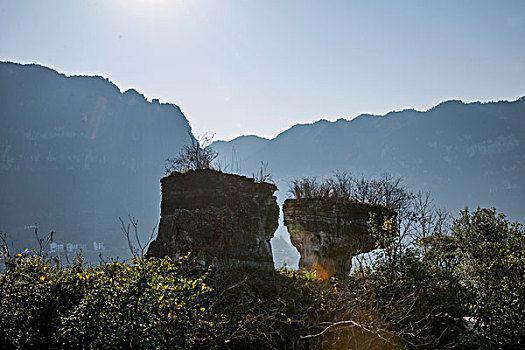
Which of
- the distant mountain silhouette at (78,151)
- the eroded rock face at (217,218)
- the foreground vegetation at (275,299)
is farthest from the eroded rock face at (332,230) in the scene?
the distant mountain silhouette at (78,151)

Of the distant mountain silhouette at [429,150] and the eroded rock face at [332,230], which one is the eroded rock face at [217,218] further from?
the distant mountain silhouette at [429,150]

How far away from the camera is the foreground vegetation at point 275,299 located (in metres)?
4.42

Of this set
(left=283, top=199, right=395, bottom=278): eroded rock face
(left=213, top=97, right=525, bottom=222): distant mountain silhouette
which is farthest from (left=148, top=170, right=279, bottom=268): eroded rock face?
(left=213, top=97, right=525, bottom=222): distant mountain silhouette

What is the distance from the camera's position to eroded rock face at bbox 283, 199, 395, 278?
541 inches

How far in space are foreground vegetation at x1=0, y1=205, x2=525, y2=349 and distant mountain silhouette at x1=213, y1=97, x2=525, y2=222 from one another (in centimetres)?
8549

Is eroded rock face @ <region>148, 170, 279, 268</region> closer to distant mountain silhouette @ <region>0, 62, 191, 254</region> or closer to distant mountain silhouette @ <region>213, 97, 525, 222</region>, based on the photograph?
distant mountain silhouette @ <region>0, 62, 191, 254</region>

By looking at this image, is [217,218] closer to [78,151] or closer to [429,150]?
[78,151]

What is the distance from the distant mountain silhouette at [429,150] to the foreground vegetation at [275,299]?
8549 cm

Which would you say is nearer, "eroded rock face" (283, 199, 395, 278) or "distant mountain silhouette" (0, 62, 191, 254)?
"eroded rock face" (283, 199, 395, 278)

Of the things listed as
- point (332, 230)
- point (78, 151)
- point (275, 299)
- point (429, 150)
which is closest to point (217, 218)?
point (275, 299)

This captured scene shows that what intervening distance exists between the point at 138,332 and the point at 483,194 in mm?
108788

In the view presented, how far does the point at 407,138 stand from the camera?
120 metres

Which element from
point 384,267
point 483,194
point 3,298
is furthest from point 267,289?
point 483,194

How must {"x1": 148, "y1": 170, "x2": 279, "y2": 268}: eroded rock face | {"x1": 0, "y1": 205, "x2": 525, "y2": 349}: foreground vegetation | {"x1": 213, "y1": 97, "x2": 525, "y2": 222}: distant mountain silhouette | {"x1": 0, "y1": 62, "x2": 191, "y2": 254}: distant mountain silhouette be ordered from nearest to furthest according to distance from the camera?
{"x1": 0, "y1": 205, "x2": 525, "y2": 349}: foreground vegetation, {"x1": 148, "y1": 170, "x2": 279, "y2": 268}: eroded rock face, {"x1": 0, "y1": 62, "x2": 191, "y2": 254}: distant mountain silhouette, {"x1": 213, "y1": 97, "x2": 525, "y2": 222}: distant mountain silhouette
